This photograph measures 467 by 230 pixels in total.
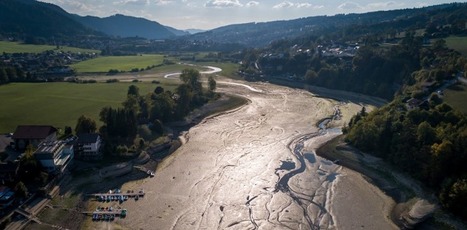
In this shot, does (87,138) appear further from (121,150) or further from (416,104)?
(416,104)

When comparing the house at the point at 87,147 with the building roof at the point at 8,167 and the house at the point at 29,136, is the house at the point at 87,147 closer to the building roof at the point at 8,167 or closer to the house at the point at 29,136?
the house at the point at 29,136

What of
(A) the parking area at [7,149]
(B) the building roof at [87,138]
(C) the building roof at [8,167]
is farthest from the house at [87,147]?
(C) the building roof at [8,167]

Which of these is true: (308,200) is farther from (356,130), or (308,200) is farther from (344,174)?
(356,130)

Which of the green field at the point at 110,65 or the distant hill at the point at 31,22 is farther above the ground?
the distant hill at the point at 31,22

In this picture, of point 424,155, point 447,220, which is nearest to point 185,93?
point 424,155

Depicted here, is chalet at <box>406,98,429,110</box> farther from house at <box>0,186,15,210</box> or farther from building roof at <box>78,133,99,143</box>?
house at <box>0,186,15,210</box>

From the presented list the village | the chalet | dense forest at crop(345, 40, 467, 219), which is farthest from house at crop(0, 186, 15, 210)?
the chalet

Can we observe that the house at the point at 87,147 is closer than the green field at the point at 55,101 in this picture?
Yes
